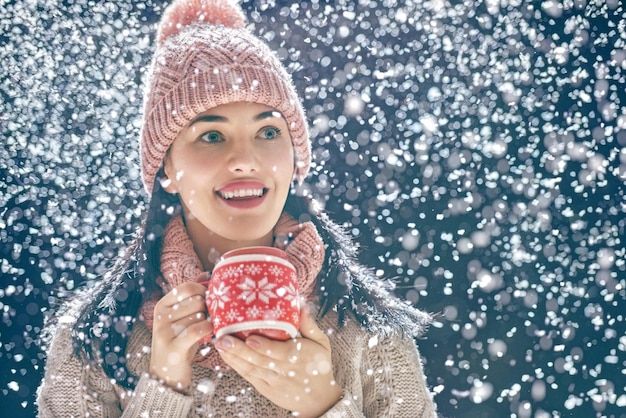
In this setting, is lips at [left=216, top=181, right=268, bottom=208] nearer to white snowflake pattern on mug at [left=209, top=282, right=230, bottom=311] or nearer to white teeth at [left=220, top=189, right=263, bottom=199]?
white teeth at [left=220, top=189, right=263, bottom=199]

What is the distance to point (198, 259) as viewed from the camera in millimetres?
1146

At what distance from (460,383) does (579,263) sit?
733mm

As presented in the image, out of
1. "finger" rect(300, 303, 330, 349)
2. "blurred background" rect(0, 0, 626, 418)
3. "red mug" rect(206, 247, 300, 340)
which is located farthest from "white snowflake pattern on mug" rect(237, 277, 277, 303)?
"blurred background" rect(0, 0, 626, 418)

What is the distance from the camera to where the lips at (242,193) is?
107 cm

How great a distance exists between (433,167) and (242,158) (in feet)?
5.25

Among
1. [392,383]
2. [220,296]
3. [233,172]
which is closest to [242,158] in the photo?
[233,172]

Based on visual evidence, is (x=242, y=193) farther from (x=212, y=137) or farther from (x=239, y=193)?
(x=212, y=137)

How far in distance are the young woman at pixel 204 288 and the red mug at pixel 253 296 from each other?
2.7 inches

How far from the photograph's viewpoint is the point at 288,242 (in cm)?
118

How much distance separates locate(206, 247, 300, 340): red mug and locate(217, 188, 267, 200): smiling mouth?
0.20m

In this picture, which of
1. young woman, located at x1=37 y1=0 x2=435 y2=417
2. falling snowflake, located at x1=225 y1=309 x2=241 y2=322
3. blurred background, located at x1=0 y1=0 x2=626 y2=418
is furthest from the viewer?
blurred background, located at x1=0 y1=0 x2=626 y2=418

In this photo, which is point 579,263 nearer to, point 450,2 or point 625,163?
point 625,163

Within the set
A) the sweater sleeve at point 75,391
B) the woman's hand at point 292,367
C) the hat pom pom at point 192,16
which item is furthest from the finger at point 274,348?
the hat pom pom at point 192,16

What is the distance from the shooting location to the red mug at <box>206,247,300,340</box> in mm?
860
